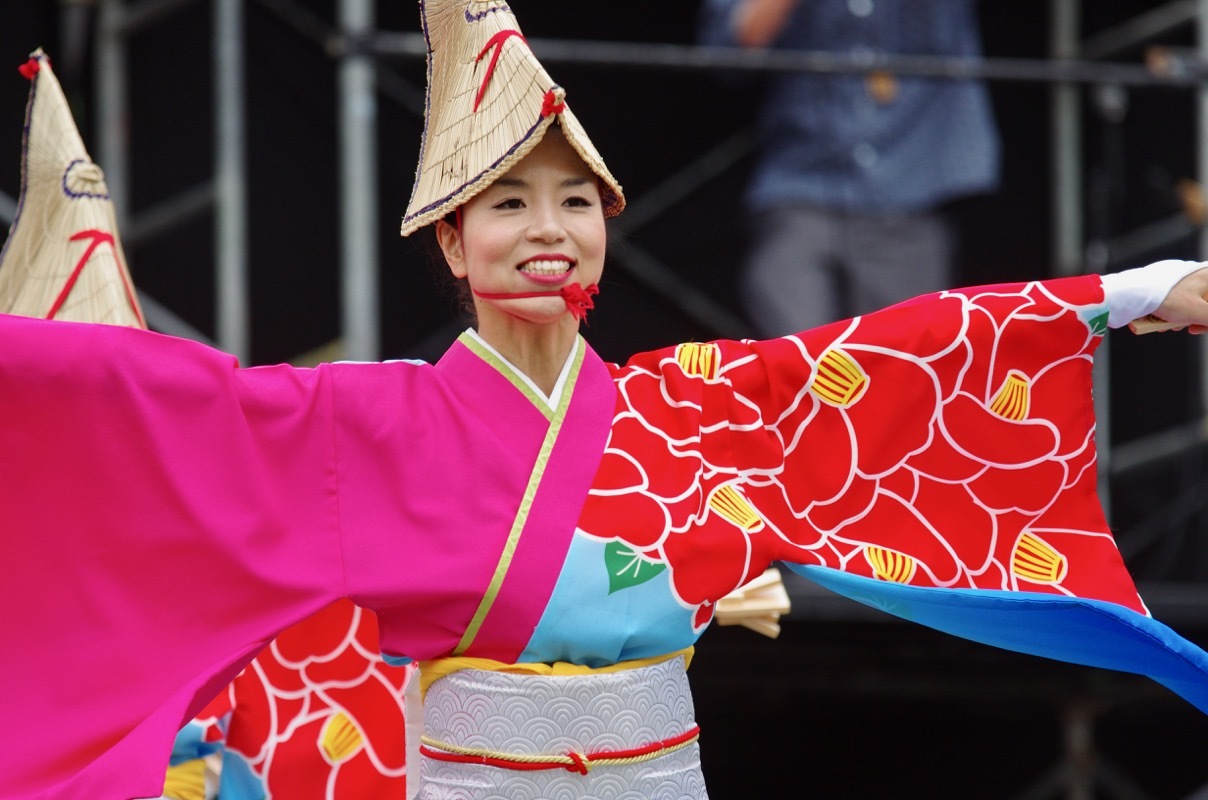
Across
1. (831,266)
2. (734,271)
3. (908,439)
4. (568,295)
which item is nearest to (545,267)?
(568,295)

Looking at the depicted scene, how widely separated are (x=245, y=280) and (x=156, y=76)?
0.42 meters

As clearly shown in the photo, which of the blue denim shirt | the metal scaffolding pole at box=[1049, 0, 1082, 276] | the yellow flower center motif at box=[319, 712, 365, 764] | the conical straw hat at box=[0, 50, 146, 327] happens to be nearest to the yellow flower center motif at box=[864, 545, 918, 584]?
the yellow flower center motif at box=[319, 712, 365, 764]

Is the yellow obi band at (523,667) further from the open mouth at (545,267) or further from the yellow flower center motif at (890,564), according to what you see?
the open mouth at (545,267)

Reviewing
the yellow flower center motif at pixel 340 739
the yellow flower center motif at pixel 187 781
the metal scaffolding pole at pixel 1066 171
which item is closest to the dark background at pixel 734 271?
the metal scaffolding pole at pixel 1066 171

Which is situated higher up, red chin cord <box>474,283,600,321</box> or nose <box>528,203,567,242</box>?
nose <box>528,203,567,242</box>

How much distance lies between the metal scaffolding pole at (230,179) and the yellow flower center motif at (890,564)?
155 centimetres

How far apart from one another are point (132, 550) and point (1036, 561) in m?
1.05

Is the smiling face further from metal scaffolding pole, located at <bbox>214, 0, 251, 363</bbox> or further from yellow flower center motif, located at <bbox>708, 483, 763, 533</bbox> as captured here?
metal scaffolding pole, located at <bbox>214, 0, 251, 363</bbox>

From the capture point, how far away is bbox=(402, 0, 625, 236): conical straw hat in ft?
6.73

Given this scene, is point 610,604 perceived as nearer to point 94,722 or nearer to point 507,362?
point 507,362

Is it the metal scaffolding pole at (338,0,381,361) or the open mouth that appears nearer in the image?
the open mouth

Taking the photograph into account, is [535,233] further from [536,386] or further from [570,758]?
[570,758]

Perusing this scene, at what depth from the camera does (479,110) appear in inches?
82.8

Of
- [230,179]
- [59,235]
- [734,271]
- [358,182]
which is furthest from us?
[734,271]
